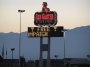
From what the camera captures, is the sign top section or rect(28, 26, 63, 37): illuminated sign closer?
rect(28, 26, 63, 37): illuminated sign

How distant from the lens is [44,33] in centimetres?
7600

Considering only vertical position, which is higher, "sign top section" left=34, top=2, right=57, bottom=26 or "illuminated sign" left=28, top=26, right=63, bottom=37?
"sign top section" left=34, top=2, right=57, bottom=26

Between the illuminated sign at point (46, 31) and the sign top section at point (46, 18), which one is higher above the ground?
the sign top section at point (46, 18)

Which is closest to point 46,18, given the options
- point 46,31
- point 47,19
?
point 47,19

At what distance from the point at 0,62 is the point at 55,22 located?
2115 inches

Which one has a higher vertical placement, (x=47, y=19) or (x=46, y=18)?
(x=46, y=18)

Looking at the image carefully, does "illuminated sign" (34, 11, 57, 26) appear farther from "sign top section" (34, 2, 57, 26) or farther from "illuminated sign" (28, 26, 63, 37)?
"illuminated sign" (28, 26, 63, 37)

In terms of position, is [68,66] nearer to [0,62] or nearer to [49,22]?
[0,62]

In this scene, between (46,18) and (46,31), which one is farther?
(46,31)

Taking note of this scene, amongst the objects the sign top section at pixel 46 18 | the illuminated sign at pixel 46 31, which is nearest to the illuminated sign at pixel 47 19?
the sign top section at pixel 46 18

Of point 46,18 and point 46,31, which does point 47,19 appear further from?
point 46,31

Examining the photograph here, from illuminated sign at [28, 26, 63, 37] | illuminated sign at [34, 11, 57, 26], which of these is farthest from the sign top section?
illuminated sign at [28, 26, 63, 37]

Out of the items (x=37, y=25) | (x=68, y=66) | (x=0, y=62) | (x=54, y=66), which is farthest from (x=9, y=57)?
(x=37, y=25)

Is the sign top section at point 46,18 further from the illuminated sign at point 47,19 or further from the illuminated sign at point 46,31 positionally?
the illuminated sign at point 46,31
